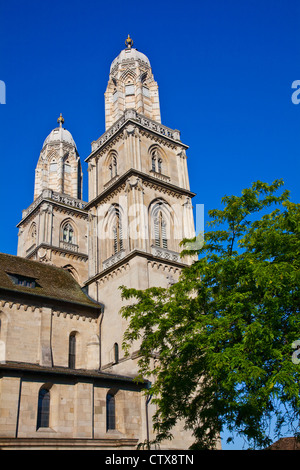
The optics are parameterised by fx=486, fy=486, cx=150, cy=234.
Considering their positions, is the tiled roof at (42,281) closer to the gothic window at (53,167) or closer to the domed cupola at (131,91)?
the domed cupola at (131,91)

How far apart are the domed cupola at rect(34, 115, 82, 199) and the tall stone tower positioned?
38.2 ft

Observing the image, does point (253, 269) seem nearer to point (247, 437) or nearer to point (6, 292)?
point (247, 437)

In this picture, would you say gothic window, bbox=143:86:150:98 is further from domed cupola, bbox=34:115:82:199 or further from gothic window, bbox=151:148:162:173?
domed cupola, bbox=34:115:82:199

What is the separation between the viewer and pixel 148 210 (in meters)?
33.1

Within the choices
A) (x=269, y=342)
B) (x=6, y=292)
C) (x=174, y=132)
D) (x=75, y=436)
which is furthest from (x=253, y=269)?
(x=174, y=132)

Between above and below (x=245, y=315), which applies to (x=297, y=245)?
above

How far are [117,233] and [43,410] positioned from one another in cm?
1418

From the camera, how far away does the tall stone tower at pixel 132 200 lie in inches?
1192

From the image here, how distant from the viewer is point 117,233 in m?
33.7

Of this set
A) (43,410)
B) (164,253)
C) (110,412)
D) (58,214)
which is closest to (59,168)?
(58,214)

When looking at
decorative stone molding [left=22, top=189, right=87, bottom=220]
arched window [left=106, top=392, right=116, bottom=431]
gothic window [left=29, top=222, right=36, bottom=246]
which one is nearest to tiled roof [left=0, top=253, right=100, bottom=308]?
arched window [left=106, top=392, right=116, bottom=431]

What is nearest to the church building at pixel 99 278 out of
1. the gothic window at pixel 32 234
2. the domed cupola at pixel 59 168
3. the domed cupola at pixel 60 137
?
the gothic window at pixel 32 234

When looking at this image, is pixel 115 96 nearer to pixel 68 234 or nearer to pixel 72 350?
pixel 68 234
